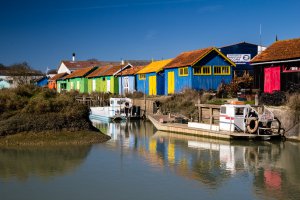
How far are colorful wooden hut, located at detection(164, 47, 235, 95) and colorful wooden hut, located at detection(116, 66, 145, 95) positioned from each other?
1270 cm

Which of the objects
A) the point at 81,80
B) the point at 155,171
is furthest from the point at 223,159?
the point at 81,80

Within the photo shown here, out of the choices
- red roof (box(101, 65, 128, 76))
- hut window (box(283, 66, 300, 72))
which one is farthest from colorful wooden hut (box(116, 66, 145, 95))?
hut window (box(283, 66, 300, 72))

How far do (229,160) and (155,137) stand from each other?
9.43m

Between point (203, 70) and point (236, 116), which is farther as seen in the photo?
point (203, 70)

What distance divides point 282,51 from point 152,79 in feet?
66.5

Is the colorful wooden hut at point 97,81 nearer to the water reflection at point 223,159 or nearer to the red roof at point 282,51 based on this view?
the water reflection at point 223,159

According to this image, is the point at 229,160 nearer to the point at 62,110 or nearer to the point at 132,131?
the point at 62,110

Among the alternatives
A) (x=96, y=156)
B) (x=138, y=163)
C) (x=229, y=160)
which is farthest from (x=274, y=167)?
(x=96, y=156)

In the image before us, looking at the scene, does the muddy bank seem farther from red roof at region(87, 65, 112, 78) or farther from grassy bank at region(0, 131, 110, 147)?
red roof at region(87, 65, 112, 78)

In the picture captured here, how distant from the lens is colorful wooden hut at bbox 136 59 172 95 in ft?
155

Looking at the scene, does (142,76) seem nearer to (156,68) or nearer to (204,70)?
(156,68)

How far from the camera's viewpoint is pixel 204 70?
3997cm

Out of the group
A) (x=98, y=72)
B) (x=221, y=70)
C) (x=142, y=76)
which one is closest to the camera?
(x=221, y=70)

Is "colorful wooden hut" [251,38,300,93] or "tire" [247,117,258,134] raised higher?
"colorful wooden hut" [251,38,300,93]
